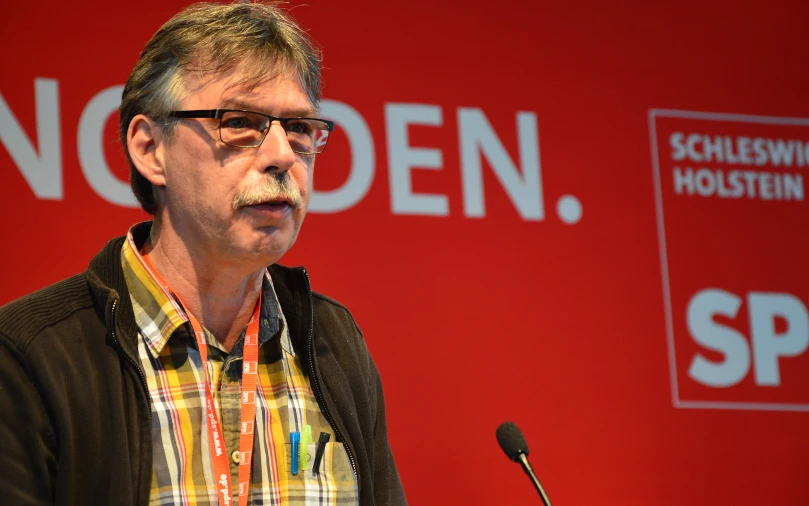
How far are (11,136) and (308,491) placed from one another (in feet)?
5.09

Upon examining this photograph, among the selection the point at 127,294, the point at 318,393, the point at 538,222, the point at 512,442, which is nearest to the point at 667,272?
the point at 538,222

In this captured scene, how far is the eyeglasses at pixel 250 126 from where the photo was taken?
1.82 meters

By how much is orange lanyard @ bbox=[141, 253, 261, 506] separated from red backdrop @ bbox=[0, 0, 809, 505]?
1205mm

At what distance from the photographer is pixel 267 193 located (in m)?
1.79

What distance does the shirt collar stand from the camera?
1.79 metres

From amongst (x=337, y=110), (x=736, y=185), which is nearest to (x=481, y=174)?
(x=337, y=110)

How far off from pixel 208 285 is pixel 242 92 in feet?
1.10

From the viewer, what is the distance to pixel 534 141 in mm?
3369

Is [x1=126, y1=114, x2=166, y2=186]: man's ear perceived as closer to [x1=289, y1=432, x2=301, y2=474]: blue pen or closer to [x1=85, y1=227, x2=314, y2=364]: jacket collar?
[x1=85, y1=227, x2=314, y2=364]: jacket collar

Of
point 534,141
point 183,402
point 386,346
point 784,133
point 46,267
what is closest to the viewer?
point 183,402

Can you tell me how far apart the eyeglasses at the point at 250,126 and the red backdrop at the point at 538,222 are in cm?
121

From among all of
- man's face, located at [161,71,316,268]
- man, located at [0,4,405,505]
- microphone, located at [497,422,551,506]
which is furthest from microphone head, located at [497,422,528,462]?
man's face, located at [161,71,316,268]

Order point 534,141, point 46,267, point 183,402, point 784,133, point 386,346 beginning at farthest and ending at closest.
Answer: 1. point 784,133
2. point 534,141
3. point 386,346
4. point 46,267
5. point 183,402

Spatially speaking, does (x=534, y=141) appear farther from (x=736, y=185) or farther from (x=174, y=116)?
(x=174, y=116)
